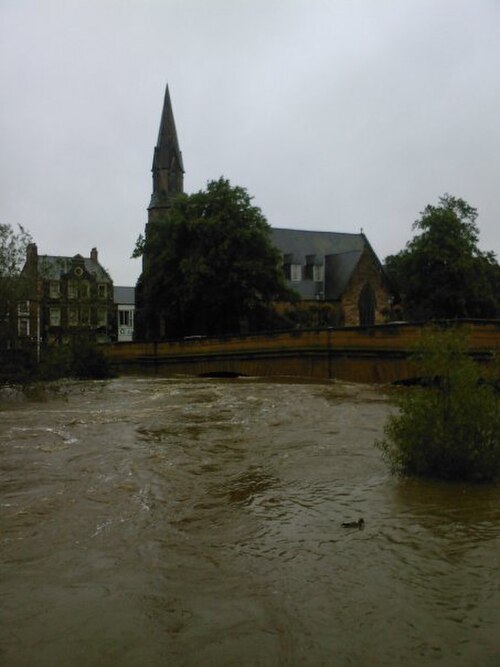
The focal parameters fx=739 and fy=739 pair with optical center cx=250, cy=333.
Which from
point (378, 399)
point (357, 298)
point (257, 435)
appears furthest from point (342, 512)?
point (357, 298)

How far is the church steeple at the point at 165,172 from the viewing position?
77.3 meters

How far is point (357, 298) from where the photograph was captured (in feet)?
248

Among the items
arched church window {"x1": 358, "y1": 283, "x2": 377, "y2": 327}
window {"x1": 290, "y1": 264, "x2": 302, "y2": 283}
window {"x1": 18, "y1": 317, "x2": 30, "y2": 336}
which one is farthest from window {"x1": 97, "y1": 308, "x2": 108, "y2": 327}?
window {"x1": 290, "y1": 264, "x2": 302, "y2": 283}

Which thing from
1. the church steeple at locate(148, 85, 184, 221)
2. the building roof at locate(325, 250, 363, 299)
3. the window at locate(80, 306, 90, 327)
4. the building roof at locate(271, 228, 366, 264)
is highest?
the church steeple at locate(148, 85, 184, 221)

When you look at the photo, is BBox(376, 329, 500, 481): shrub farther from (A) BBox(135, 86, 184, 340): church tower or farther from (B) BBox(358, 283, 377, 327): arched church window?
(A) BBox(135, 86, 184, 340): church tower

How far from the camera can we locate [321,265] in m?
80.0

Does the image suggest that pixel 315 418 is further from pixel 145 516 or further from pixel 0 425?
pixel 145 516

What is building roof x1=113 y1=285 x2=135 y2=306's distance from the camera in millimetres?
84875

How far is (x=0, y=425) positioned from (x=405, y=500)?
9.72 metres

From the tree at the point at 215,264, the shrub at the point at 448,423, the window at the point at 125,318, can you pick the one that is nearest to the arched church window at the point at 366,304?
the tree at the point at 215,264

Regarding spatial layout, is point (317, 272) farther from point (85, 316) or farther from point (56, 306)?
point (85, 316)

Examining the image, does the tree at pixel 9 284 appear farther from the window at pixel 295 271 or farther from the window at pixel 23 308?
the window at pixel 295 271

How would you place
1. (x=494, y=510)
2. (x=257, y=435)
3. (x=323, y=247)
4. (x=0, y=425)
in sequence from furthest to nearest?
(x=323, y=247), (x=0, y=425), (x=257, y=435), (x=494, y=510)

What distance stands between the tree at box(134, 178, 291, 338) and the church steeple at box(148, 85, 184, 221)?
24.9m
